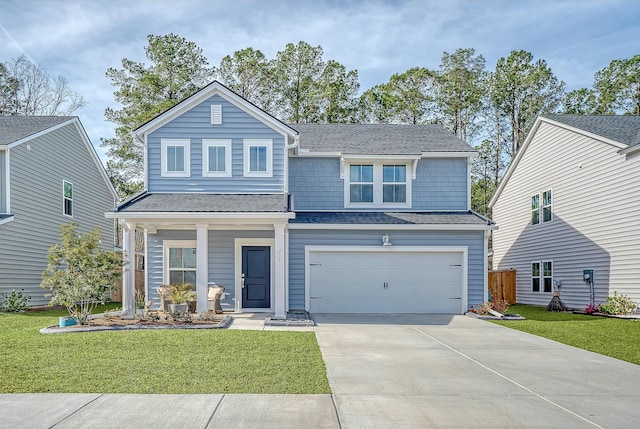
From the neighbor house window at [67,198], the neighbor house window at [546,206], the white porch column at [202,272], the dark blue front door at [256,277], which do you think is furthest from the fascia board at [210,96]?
the neighbor house window at [546,206]

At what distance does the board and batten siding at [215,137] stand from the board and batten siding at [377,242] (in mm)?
1770

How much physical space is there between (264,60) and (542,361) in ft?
85.6

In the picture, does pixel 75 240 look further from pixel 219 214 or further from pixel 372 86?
pixel 372 86

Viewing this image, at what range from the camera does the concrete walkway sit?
536 centimetres

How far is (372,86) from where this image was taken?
3259 cm

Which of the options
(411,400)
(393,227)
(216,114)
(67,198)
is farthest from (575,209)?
(67,198)

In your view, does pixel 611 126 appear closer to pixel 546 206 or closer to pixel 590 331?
pixel 546 206

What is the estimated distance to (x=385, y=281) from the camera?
51.6ft

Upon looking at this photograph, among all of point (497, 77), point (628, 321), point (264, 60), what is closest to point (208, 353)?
point (628, 321)

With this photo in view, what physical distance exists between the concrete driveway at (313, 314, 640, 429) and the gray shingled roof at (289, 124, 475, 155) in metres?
6.89

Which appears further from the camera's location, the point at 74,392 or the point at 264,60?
the point at 264,60

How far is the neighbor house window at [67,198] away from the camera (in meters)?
20.0

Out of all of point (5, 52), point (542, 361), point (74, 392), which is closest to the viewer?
point (74, 392)

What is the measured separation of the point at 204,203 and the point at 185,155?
215 cm
